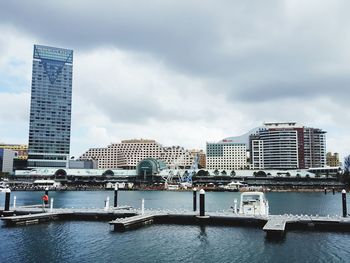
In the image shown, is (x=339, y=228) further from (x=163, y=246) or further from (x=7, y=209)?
(x=7, y=209)

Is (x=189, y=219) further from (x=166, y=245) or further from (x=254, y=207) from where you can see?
(x=166, y=245)

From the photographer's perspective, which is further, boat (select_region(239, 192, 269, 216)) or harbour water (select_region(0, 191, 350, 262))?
boat (select_region(239, 192, 269, 216))

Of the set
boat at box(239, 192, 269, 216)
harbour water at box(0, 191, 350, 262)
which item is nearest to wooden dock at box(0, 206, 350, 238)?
harbour water at box(0, 191, 350, 262)

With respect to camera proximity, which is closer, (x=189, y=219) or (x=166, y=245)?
(x=166, y=245)

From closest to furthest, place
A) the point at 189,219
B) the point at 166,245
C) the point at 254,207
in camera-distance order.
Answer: the point at 166,245, the point at 189,219, the point at 254,207

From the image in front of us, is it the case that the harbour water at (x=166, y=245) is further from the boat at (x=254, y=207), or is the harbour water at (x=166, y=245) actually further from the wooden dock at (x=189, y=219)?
the boat at (x=254, y=207)

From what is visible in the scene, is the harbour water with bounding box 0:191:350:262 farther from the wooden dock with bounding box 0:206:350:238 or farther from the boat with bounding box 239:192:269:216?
the boat with bounding box 239:192:269:216

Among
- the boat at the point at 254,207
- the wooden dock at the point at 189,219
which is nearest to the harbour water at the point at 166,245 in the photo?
the wooden dock at the point at 189,219

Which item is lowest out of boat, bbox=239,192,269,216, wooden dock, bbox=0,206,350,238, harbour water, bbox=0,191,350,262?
harbour water, bbox=0,191,350,262

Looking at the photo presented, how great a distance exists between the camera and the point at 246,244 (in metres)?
37.7

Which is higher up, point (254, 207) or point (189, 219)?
point (254, 207)

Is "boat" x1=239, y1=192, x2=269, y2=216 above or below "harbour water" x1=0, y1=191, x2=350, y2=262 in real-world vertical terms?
above

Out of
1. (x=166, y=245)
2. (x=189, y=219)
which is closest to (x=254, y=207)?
(x=189, y=219)

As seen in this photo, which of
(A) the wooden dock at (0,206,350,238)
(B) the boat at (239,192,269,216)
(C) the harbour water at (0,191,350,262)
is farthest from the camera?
(B) the boat at (239,192,269,216)
